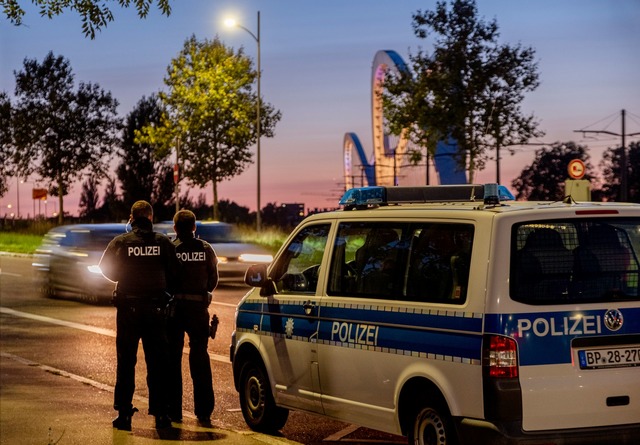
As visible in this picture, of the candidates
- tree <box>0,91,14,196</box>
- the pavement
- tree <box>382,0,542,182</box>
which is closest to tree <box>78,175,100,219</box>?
tree <box>0,91,14,196</box>

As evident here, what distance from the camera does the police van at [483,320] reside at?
6.55 metres

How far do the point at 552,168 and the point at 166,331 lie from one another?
408ft

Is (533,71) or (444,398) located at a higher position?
(533,71)

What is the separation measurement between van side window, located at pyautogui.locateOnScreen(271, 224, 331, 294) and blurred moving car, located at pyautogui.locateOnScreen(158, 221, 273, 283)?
17.6m

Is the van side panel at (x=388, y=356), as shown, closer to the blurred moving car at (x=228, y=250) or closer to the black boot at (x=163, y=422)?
the black boot at (x=163, y=422)

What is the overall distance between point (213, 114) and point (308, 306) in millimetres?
44965

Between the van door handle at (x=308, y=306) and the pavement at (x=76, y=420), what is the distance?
3.17ft

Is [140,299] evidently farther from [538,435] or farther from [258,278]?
[538,435]

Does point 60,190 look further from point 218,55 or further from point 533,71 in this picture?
point 533,71

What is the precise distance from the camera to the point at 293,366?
8.56m

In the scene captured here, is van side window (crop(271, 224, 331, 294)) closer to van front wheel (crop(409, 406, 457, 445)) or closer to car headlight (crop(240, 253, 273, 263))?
van front wheel (crop(409, 406, 457, 445))

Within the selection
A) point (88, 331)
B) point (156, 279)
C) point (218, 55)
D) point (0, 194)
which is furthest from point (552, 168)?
point (156, 279)

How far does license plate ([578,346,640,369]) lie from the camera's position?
21.9 ft

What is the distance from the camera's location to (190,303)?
9516mm
